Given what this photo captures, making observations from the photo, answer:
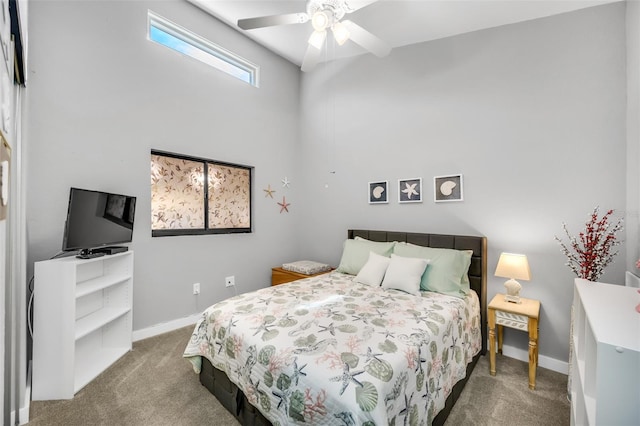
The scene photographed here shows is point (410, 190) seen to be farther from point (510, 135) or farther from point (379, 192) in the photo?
point (510, 135)

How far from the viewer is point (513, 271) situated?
233cm

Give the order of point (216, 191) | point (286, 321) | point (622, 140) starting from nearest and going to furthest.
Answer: point (286, 321) → point (622, 140) → point (216, 191)

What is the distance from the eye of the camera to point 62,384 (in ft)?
6.40

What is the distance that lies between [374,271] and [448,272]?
0.66m

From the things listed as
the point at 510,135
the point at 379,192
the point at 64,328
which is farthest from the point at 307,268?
the point at 510,135

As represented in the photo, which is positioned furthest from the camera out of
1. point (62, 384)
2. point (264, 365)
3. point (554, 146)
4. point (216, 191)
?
point (216, 191)

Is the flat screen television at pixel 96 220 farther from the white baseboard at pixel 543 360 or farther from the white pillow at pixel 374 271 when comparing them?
the white baseboard at pixel 543 360

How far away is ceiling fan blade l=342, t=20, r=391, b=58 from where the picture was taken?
2168 millimetres

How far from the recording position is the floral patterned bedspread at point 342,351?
49.0 inches

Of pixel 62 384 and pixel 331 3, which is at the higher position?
pixel 331 3

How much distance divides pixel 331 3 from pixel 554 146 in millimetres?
2244

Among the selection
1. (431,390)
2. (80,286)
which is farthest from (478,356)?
(80,286)

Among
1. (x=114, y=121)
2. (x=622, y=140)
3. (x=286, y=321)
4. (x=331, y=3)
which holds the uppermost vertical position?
(x=331, y=3)

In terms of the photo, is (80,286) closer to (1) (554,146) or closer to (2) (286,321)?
(2) (286,321)
